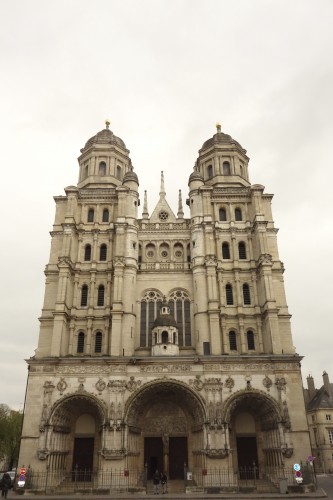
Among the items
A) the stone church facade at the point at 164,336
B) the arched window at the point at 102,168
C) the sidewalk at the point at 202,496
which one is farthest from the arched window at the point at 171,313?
the arched window at the point at 102,168

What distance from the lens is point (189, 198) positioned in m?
39.3

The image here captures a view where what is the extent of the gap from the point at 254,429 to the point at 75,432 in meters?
13.0

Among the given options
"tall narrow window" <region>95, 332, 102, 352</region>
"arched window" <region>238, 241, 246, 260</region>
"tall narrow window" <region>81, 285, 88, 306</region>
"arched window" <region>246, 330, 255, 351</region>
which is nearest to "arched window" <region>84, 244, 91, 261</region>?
"tall narrow window" <region>81, 285, 88, 306</region>

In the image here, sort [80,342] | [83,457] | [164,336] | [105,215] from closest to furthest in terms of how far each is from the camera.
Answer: [83,457], [164,336], [80,342], [105,215]

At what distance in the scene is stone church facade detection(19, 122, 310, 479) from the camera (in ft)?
92.1

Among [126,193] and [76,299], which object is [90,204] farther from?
[76,299]

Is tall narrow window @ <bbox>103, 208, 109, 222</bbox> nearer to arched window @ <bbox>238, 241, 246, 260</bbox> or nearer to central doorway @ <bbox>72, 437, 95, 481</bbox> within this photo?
arched window @ <bbox>238, 241, 246, 260</bbox>

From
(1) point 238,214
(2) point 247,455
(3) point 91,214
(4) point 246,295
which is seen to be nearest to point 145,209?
(3) point 91,214

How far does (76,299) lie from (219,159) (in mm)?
20228

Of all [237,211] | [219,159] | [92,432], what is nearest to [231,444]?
[92,432]

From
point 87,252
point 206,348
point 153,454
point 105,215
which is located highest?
point 105,215

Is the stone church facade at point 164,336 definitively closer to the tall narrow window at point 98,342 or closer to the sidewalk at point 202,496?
the tall narrow window at point 98,342

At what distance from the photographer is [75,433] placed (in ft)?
98.3

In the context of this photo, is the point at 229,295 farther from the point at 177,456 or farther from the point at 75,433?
the point at 75,433
